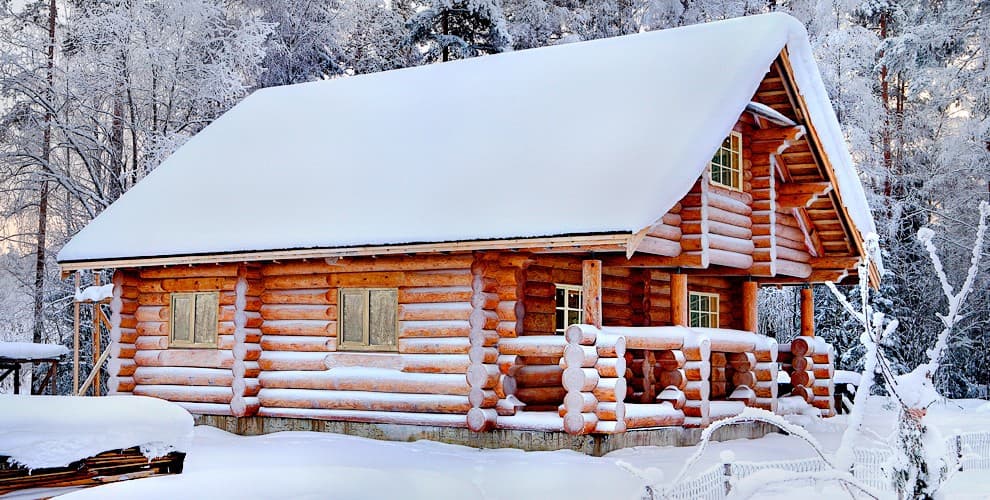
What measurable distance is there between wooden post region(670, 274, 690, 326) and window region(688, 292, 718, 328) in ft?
8.81

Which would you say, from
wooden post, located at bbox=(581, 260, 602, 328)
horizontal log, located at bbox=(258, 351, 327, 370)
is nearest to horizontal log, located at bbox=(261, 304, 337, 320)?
horizontal log, located at bbox=(258, 351, 327, 370)

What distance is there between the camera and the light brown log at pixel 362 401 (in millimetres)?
16531

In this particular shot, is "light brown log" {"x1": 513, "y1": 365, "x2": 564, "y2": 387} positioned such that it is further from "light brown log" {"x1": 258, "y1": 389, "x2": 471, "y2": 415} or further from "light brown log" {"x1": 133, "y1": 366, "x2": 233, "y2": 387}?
"light brown log" {"x1": 133, "y1": 366, "x2": 233, "y2": 387}

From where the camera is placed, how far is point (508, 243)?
15445 millimetres

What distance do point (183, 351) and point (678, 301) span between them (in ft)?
28.8

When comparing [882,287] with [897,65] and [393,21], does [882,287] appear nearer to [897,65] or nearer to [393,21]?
[897,65]

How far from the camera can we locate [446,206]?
16891mm

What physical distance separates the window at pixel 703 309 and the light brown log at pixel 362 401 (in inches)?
224

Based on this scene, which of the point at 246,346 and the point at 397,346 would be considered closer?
the point at 397,346

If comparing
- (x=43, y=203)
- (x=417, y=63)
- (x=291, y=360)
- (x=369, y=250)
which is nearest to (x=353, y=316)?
(x=291, y=360)

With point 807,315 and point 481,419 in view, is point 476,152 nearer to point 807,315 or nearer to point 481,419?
point 481,419

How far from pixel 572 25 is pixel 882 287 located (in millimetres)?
12684

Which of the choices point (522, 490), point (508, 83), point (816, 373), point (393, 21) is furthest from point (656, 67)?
point (393, 21)

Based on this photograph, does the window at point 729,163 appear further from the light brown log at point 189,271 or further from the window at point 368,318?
the light brown log at point 189,271
